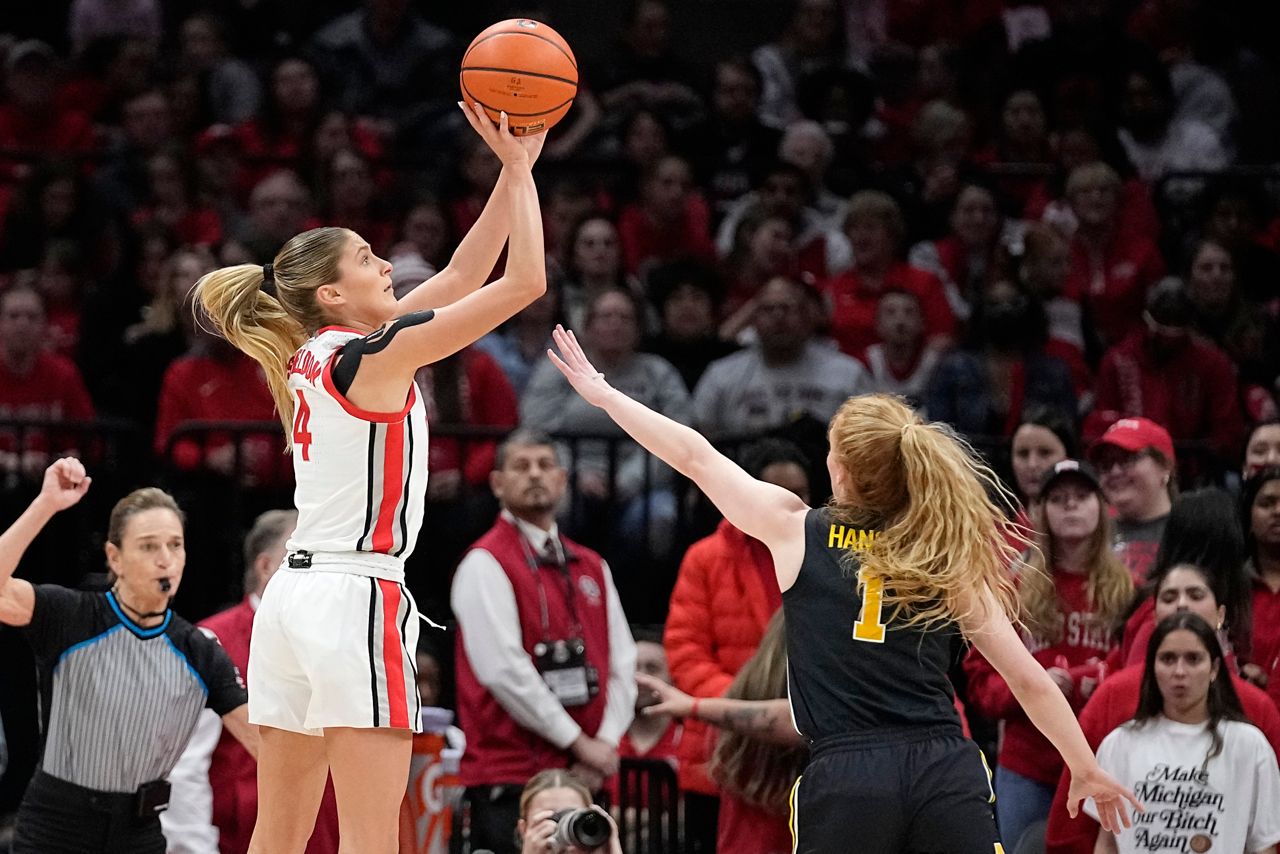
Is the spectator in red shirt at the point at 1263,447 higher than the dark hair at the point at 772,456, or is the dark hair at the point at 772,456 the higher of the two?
the spectator in red shirt at the point at 1263,447

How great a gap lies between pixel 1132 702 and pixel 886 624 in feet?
6.83

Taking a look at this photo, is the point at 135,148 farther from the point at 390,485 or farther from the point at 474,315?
the point at 474,315

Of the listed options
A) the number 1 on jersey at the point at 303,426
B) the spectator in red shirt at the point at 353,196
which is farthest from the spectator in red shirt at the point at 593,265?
the number 1 on jersey at the point at 303,426

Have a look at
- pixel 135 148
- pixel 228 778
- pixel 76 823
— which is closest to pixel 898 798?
pixel 76 823

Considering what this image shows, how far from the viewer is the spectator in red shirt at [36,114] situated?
→ 11656 millimetres

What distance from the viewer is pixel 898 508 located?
4.64 metres

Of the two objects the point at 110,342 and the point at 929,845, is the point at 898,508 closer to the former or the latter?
the point at 929,845

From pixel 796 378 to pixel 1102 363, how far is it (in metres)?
1.51

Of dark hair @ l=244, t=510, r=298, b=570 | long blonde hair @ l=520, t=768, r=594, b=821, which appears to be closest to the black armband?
long blonde hair @ l=520, t=768, r=594, b=821

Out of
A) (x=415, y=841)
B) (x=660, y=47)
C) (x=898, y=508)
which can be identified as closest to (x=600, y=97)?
(x=660, y=47)

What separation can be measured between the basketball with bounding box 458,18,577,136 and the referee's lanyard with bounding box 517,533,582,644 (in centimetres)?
272

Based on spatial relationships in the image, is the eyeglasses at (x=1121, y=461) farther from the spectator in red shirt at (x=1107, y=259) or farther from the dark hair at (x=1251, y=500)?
the spectator in red shirt at (x=1107, y=259)

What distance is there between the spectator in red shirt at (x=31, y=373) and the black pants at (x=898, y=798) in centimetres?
→ 552

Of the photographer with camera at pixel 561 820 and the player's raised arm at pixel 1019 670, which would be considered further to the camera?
the photographer with camera at pixel 561 820
